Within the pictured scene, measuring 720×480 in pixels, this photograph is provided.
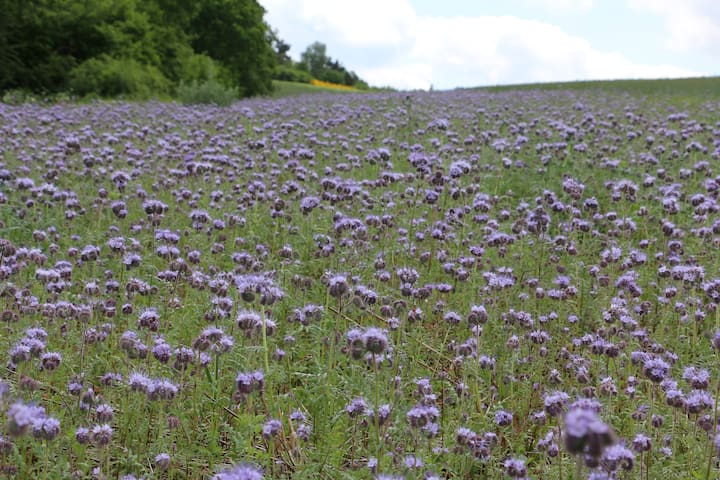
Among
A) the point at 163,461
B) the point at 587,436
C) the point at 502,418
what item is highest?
the point at 587,436

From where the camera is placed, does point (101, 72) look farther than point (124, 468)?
Yes

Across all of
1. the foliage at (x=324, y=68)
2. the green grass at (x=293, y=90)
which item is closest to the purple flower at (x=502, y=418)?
the green grass at (x=293, y=90)

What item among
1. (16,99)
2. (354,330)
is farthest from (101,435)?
(16,99)

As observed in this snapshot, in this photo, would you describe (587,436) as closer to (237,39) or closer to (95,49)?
(95,49)

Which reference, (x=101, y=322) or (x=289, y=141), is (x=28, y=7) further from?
(x=101, y=322)

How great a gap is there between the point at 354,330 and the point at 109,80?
852 inches

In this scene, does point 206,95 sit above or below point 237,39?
below

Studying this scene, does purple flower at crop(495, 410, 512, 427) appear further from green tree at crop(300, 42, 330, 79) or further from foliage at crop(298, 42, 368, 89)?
green tree at crop(300, 42, 330, 79)

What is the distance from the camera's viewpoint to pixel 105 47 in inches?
985

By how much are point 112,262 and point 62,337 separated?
5.56ft

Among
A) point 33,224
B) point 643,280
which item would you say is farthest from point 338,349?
point 33,224

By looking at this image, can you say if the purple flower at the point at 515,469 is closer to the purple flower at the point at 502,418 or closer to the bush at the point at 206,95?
the purple flower at the point at 502,418

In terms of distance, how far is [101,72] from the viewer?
2236cm

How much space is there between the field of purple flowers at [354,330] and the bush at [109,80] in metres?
14.2
